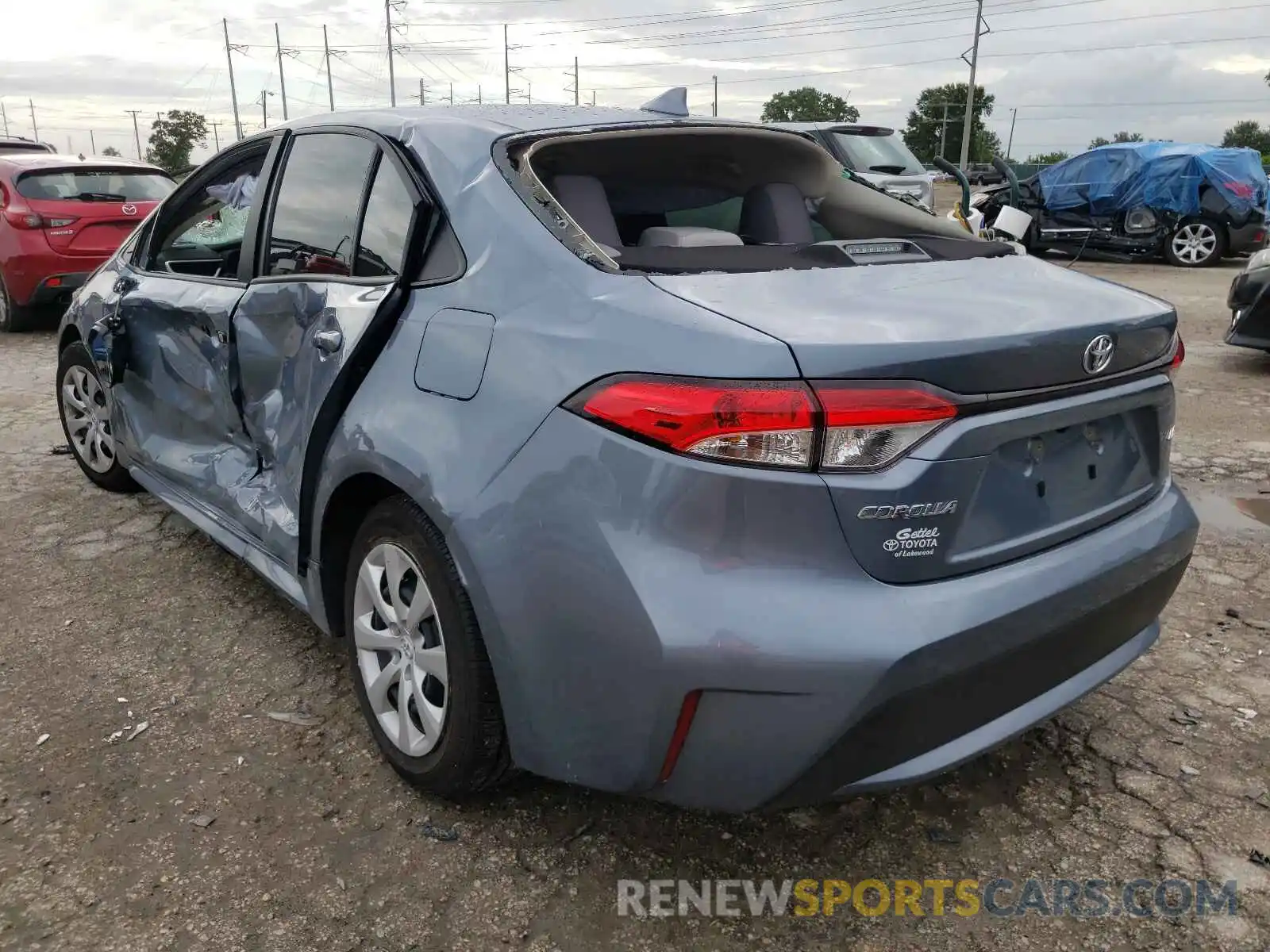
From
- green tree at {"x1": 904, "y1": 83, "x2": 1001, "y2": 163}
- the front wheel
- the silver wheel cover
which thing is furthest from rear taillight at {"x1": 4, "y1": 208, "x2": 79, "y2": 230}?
green tree at {"x1": 904, "y1": 83, "x2": 1001, "y2": 163}

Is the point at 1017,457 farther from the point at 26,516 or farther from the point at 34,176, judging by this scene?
the point at 34,176

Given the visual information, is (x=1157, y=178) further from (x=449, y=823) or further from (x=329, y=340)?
(x=449, y=823)

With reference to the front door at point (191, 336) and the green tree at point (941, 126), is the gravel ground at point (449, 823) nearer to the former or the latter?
the front door at point (191, 336)

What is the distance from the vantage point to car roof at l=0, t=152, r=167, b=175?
851 centimetres

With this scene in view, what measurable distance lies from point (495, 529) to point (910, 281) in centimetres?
96

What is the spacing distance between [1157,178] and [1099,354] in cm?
1365

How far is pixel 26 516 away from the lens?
4.25m

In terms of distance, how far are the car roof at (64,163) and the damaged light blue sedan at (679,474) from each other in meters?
7.20

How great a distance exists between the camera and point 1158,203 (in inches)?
534

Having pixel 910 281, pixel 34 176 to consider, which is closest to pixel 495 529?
pixel 910 281

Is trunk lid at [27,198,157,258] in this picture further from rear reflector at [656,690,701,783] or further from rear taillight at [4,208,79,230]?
rear reflector at [656,690,701,783]

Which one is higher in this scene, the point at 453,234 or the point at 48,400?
the point at 453,234

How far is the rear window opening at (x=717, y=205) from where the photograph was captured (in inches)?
84.4

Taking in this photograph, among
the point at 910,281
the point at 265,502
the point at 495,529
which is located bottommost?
the point at 265,502
